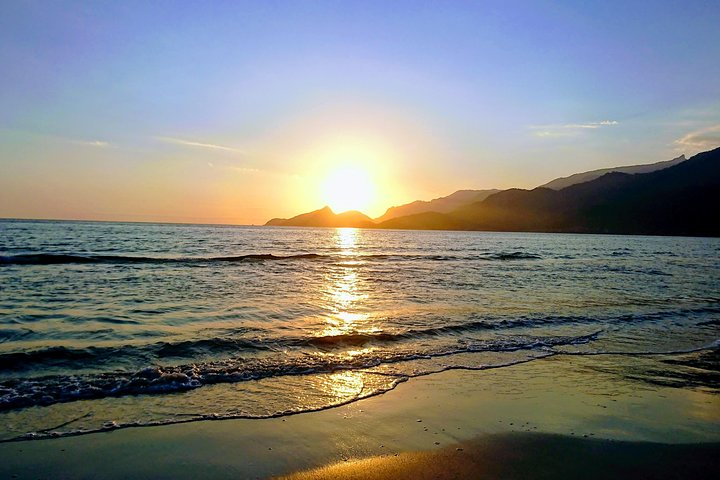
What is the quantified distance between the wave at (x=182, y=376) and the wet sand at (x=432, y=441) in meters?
1.90

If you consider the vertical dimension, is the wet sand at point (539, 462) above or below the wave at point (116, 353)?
below

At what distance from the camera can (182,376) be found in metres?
8.91

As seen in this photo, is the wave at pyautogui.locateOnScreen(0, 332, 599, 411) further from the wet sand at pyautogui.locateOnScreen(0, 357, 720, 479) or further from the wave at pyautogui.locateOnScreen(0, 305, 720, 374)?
the wet sand at pyautogui.locateOnScreen(0, 357, 720, 479)

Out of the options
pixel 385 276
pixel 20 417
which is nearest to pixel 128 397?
pixel 20 417

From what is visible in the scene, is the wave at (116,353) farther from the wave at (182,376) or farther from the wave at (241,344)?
the wave at (182,376)

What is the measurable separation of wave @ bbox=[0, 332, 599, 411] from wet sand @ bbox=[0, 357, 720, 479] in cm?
190

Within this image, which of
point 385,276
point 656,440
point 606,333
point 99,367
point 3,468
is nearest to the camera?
point 3,468

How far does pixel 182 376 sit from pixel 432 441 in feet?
17.0

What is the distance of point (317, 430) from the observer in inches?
260

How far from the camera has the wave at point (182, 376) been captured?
7887mm

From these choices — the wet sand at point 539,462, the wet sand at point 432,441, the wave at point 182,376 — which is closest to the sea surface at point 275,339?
the wave at point 182,376

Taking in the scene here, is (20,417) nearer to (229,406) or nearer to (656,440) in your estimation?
(229,406)

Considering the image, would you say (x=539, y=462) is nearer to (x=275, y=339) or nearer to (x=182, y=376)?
(x=182, y=376)

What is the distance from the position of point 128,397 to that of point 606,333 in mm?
13784
